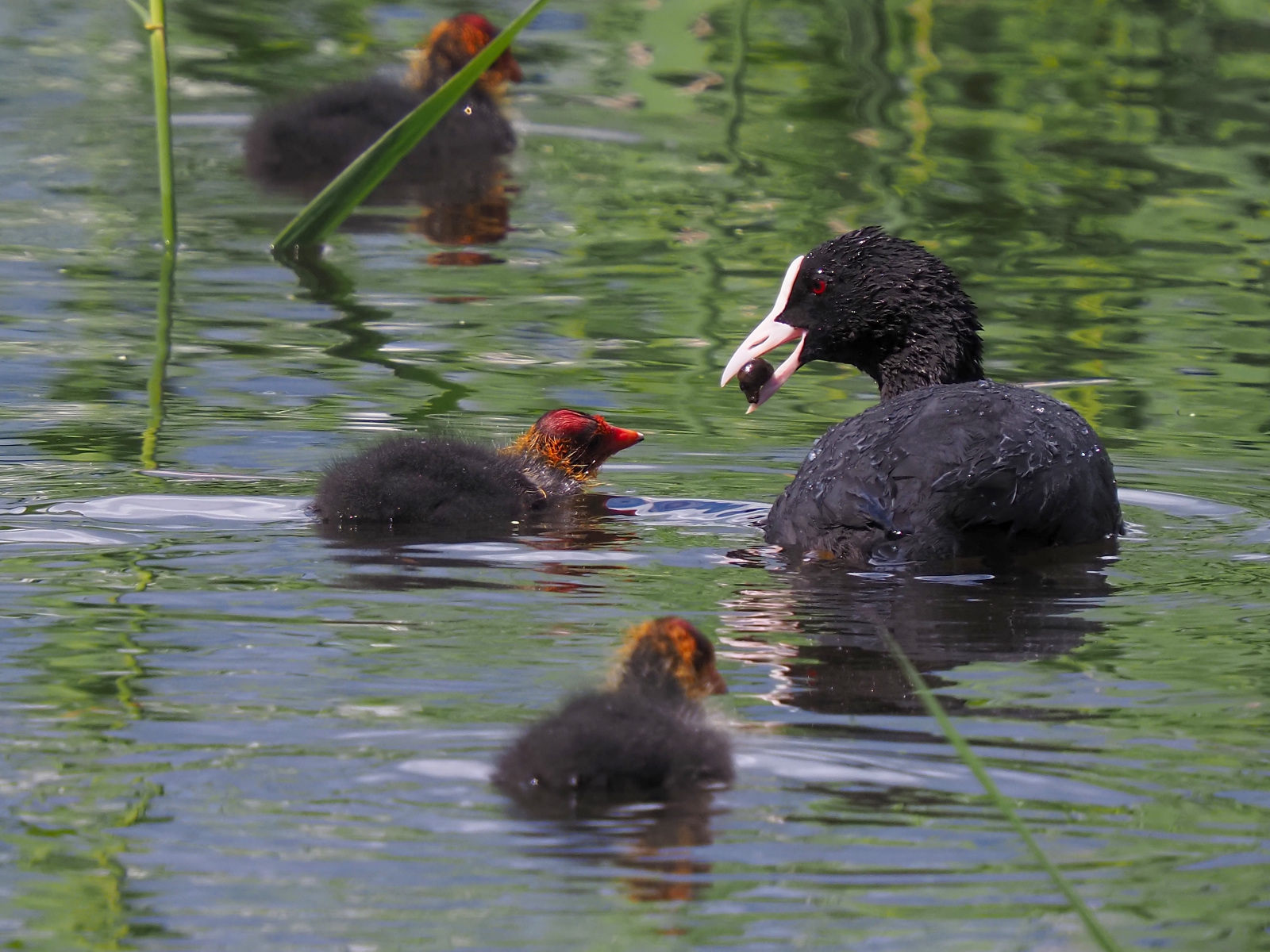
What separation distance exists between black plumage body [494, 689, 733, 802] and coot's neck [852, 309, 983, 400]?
3.43m

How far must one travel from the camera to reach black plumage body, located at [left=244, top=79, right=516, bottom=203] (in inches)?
472

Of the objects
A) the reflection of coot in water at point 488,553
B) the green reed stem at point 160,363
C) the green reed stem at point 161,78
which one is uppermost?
the green reed stem at point 161,78

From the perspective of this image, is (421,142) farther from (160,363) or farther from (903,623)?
(903,623)

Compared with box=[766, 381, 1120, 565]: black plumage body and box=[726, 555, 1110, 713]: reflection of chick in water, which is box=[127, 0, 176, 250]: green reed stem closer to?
box=[766, 381, 1120, 565]: black plumage body

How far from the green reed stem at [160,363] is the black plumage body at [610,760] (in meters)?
3.07

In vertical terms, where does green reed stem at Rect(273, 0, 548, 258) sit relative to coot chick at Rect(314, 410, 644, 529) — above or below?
above

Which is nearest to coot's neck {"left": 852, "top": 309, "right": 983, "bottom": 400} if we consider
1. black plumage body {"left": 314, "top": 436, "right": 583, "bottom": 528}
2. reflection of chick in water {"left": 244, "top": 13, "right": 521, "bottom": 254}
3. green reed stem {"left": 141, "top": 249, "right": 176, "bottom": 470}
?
black plumage body {"left": 314, "top": 436, "right": 583, "bottom": 528}

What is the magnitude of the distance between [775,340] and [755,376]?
152mm

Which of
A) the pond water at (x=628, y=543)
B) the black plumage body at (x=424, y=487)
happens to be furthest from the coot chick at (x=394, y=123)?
the black plumage body at (x=424, y=487)

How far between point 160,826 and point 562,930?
80cm

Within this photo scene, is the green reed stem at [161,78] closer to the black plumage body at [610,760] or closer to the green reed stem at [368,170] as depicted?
the green reed stem at [368,170]

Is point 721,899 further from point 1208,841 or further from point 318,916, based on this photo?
point 1208,841

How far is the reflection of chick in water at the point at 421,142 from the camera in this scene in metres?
11.7

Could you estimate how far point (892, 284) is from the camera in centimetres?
733
